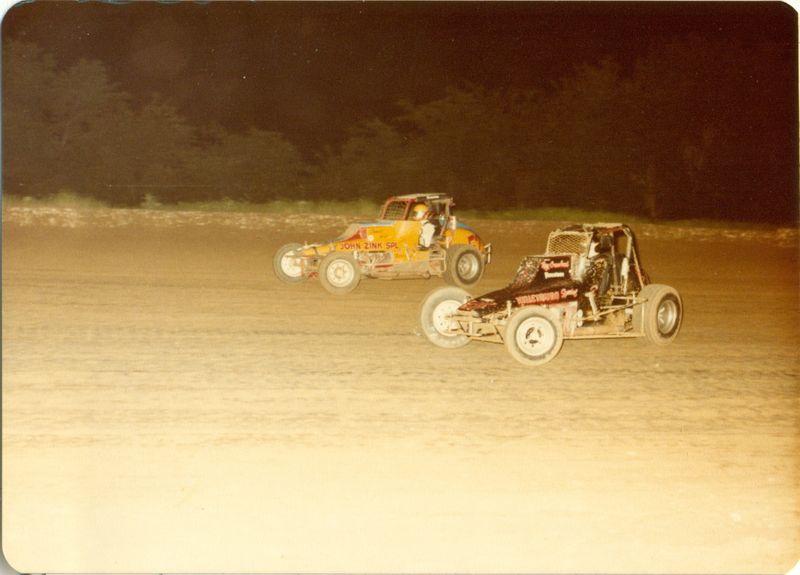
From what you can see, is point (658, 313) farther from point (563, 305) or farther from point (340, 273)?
point (340, 273)

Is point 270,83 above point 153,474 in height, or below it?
above

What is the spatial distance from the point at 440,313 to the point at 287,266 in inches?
143

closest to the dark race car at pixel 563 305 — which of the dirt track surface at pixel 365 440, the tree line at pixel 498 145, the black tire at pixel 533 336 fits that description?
the black tire at pixel 533 336

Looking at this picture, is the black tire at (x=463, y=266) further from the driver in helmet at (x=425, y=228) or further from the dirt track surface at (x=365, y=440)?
the dirt track surface at (x=365, y=440)

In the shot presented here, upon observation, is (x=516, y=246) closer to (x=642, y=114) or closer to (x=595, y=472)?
(x=642, y=114)

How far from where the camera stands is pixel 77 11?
14711 millimetres

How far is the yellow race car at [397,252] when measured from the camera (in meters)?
10.2

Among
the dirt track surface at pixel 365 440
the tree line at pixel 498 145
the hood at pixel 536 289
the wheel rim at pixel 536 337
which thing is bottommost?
the dirt track surface at pixel 365 440

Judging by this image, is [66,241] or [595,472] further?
[66,241]

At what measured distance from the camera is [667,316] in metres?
7.90

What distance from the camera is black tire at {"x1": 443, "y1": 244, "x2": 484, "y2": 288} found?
10789 millimetres

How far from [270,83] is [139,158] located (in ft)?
12.0

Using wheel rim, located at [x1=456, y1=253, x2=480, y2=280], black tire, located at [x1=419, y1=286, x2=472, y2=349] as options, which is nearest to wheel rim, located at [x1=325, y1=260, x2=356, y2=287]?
wheel rim, located at [x1=456, y1=253, x2=480, y2=280]

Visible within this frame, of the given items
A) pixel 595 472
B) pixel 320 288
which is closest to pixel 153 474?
pixel 595 472
